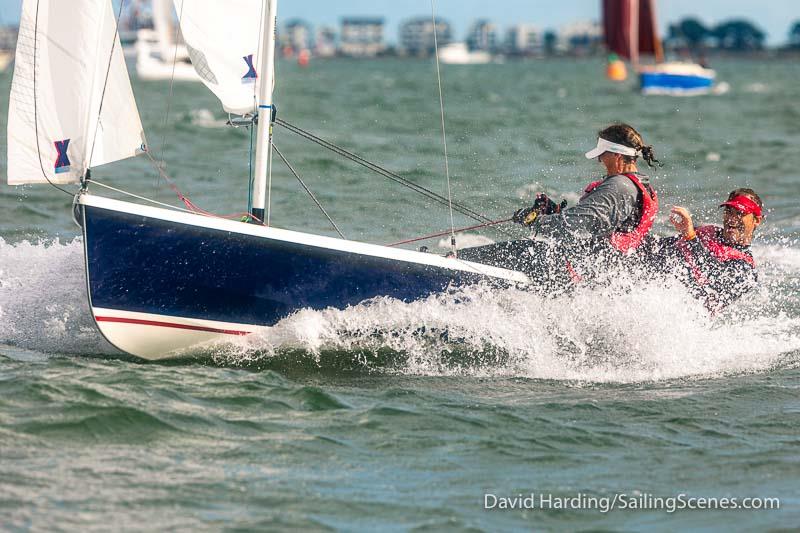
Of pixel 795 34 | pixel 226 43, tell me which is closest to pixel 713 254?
pixel 226 43

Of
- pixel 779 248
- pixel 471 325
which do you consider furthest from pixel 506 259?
pixel 779 248

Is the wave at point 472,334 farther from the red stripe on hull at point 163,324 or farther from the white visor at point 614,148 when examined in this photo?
the white visor at point 614,148

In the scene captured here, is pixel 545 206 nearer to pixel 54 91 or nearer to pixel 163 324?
pixel 163 324

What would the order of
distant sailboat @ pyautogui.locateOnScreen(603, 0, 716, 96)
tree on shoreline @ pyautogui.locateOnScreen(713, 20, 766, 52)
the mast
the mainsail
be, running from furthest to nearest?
tree on shoreline @ pyautogui.locateOnScreen(713, 20, 766, 52) < the mainsail < distant sailboat @ pyautogui.locateOnScreen(603, 0, 716, 96) < the mast

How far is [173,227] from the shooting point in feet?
22.5

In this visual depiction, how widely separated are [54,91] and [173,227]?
1035 mm

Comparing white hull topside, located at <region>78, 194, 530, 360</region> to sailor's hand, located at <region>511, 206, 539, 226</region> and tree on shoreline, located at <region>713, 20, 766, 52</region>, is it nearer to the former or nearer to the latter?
sailor's hand, located at <region>511, 206, 539, 226</region>

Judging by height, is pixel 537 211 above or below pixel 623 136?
below

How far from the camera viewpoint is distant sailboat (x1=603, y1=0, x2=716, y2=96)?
4978 centimetres

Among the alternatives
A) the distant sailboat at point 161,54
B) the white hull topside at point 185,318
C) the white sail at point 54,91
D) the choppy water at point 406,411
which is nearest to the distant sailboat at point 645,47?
the distant sailboat at point 161,54

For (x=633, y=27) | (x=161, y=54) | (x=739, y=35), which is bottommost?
(x=161, y=54)

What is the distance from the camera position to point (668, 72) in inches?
1954

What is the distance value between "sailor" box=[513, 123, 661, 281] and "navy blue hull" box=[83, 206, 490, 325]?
649mm

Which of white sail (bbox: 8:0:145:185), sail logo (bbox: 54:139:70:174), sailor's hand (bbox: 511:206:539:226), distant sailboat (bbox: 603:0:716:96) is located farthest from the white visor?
distant sailboat (bbox: 603:0:716:96)
